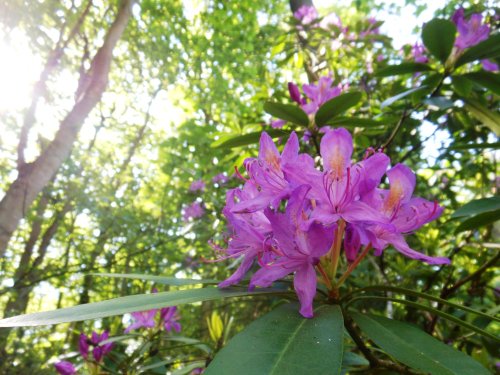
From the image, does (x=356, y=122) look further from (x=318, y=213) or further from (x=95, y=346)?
(x=95, y=346)

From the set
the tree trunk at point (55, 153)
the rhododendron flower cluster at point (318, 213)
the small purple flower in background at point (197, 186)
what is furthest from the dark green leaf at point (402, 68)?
the small purple flower in background at point (197, 186)

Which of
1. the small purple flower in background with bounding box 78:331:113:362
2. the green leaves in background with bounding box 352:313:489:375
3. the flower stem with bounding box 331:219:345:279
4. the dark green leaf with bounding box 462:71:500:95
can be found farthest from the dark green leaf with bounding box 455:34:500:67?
the small purple flower in background with bounding box 78:331:113:362

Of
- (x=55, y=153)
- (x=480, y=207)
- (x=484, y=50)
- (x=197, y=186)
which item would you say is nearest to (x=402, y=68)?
(x=484, y=50)

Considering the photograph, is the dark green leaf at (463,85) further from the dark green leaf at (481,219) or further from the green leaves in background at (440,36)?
the dark green leaf at (481,219)

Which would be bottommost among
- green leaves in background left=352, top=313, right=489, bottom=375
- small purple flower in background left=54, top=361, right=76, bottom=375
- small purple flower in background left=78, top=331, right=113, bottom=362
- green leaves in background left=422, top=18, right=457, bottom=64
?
small purple flower in background left=54, top=361, right=76, bottom=375

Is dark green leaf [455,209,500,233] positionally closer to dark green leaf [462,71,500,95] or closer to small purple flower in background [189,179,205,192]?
dark green leaf [462,71,500,95]

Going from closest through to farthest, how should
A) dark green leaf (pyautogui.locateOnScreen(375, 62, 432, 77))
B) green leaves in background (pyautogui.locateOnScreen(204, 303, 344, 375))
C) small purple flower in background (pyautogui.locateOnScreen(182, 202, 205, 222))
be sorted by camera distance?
green leaves in background (pyautogui.locateOnScreen(204, 303, 344, 375)) < dark green leaf (pyautogui.locateOnScreen(375, 62, 432, 77)) < small purple flower in background (pyautogui.locateOnScreen(182, 202, 205, 222))

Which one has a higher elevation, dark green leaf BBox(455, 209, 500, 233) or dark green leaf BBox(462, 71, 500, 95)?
dark green leaf BBox(462, 71, 500, 95)
